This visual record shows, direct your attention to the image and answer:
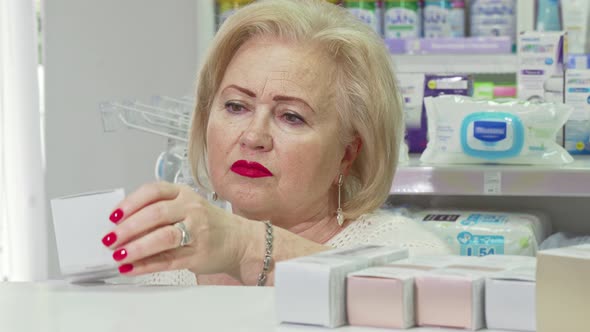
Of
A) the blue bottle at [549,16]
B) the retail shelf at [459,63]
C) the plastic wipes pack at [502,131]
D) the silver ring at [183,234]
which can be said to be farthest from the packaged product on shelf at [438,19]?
the silver ring at [183,234]

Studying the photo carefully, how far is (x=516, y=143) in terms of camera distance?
302 centimetres

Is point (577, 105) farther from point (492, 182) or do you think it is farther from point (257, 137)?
point (257, 137)

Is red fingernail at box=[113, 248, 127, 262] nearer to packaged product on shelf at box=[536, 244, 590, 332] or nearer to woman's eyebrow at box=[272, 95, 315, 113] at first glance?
packaged product on shelf at box=[536, 244, 590, 332]

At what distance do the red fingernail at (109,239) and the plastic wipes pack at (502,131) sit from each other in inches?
81.1

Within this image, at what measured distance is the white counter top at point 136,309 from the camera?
97 cm

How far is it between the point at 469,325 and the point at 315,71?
1068 millimetres

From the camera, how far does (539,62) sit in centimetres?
340

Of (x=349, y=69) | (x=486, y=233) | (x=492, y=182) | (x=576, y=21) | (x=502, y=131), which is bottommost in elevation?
(x=486, y=233)

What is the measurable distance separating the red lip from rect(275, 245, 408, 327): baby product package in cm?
84

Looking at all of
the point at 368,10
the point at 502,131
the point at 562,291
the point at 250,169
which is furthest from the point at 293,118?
the point at 368,10

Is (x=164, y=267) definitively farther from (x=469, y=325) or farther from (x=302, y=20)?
(x=302, y=20)

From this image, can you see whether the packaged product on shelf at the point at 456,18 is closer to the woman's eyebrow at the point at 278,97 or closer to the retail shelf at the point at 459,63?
the retail shelf at the point at 459,63

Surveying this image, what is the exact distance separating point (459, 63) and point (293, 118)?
6.75 feet

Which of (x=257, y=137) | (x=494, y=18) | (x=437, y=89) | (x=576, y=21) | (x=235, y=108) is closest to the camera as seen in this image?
(x=257, y=137)
